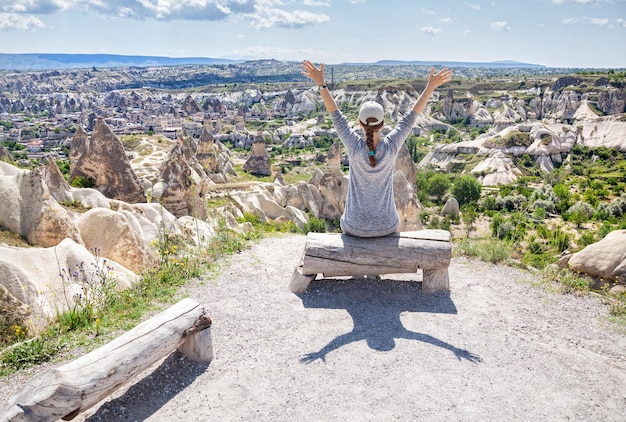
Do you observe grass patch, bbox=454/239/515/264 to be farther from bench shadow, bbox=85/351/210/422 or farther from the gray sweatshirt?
bench shadow, bbox=85/351/210/422

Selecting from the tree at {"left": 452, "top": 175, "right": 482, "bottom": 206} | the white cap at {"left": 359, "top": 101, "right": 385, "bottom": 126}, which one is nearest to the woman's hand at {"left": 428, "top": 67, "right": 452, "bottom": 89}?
the white cap at {"left": 359, "top": 101, "right": 385, "bottom": 126}

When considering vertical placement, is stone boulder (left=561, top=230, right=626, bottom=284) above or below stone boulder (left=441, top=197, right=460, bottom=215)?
above

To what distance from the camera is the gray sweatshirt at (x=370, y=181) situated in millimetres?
4703

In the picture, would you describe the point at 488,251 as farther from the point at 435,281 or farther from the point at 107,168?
the point at 107,168

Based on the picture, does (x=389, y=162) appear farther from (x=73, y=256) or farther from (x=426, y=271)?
(x=73, y=256)

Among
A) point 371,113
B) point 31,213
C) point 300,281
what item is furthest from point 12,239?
point 371,113

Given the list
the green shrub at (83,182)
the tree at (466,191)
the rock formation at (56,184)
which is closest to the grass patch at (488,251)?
the rock formation at (56,184)

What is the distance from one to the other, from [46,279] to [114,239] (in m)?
2.48

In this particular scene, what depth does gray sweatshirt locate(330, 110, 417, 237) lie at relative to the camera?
4703mm

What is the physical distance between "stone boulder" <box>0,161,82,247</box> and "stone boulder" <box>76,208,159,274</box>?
1.93ft

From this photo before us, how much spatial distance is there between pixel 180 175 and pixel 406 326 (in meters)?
12.3

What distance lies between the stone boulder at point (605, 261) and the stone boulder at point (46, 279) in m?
5.49

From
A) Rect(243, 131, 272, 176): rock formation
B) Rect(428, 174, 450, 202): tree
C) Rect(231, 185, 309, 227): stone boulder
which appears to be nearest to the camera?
Rect(231, 185, 309, 227): stone boulder

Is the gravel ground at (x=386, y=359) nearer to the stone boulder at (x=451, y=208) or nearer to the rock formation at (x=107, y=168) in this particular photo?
the rock formation at (x=107, y=168)
